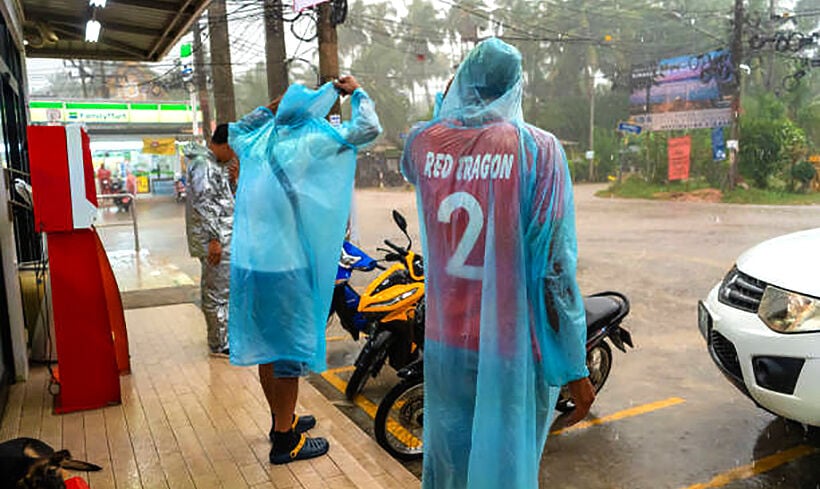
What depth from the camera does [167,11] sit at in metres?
5.79

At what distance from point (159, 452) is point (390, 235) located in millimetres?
11916

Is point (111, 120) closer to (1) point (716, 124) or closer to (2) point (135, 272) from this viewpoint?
(2) point (135, 272)

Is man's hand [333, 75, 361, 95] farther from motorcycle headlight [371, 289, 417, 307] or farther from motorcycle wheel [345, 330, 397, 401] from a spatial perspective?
motorcycle wheel [345, 330, 397, 401]

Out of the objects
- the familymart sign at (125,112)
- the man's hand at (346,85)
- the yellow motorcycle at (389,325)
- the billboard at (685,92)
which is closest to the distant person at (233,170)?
the yellow motorcycle at (389,325)

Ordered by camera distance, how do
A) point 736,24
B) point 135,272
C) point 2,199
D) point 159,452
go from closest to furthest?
point 159,452 < point 2,199 < point 135,272 < point 736,24

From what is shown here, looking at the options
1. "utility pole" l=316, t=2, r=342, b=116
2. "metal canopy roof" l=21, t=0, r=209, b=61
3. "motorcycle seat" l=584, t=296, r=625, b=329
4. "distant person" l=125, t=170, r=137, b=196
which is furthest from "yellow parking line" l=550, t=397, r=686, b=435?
"distant person" l=125, t=170, r=137, b=196

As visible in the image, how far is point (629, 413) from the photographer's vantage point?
12.9ft

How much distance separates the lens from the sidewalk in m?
2.79

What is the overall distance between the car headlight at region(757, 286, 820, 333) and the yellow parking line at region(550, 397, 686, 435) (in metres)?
1.21

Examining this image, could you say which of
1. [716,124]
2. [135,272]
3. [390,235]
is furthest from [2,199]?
[716,124]

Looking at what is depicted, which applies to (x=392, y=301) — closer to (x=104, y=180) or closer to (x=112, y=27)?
(x=112, y=27)

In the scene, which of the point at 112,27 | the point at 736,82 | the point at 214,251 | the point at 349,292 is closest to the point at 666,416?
the point at 349,292

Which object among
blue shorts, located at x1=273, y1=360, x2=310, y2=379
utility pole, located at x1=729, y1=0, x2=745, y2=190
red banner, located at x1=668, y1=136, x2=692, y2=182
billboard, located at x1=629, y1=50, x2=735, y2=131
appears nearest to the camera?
blue shorts, located at x1=273, y1=360, x2=310, y2=379

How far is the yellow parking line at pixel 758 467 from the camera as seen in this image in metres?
3.07
